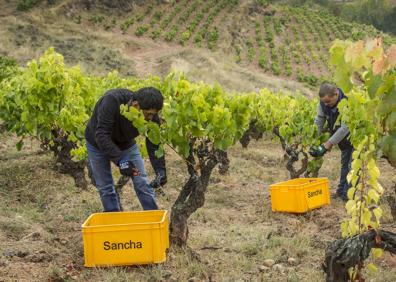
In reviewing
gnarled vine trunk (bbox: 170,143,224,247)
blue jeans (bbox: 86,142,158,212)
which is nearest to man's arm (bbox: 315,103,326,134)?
gnarled vine trunk (bbox: 170,143,224,247)

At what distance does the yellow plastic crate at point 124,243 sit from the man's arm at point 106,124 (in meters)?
0.64

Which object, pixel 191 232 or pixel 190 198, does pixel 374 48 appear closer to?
pixel 190 198

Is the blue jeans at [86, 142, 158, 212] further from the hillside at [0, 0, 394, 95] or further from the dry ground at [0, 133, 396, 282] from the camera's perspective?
the hillside at [0, 0, 394, 95]

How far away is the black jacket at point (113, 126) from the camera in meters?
4.20

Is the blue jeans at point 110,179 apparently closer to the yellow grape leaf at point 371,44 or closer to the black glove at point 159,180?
the black glove at point 159,180

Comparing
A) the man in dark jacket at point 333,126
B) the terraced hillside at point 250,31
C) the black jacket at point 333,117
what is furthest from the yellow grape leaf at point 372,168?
the terraced hillside at point 250,31

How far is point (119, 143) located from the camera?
4.53m

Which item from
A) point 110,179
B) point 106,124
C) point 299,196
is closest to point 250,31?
point 299,196

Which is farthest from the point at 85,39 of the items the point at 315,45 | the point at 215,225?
the point at 215,225

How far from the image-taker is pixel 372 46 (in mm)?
1880

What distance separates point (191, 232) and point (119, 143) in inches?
50.7

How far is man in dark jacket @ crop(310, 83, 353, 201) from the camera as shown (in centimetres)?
585

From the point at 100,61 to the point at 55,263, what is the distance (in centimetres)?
2558

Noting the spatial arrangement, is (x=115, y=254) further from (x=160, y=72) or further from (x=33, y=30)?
(x=33, y=30)
